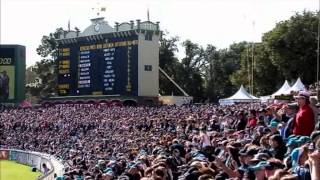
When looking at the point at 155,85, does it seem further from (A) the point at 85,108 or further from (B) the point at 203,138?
(B) the point at 203,138

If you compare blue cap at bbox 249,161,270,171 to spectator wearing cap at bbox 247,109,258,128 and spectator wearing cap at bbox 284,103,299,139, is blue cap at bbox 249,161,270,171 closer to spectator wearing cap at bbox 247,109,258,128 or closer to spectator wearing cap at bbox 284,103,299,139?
spectator wearing cap at bbox 284,103,299,139

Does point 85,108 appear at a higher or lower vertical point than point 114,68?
lower

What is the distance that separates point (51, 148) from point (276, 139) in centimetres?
3140

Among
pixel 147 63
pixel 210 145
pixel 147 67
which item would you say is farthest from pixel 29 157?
pixel 210 145

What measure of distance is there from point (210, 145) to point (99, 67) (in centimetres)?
3274

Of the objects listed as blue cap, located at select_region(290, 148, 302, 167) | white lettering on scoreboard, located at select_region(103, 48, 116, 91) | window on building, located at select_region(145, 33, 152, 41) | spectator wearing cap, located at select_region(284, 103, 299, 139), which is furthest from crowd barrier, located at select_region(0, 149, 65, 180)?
blue cap, located at select_region(290, 148, 302, 167)

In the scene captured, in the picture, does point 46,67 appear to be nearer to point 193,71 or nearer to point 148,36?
point 193,71

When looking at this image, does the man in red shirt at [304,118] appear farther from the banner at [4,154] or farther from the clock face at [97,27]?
the clock face at [97,27]

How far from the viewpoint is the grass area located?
3419 cm

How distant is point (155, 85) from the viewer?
146 ft

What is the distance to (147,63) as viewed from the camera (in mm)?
43469

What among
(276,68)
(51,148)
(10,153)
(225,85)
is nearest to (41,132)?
(10,153)

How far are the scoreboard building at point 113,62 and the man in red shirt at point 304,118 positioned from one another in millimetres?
32682

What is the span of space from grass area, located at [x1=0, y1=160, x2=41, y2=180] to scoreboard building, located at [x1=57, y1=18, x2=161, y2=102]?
7.51 meters
